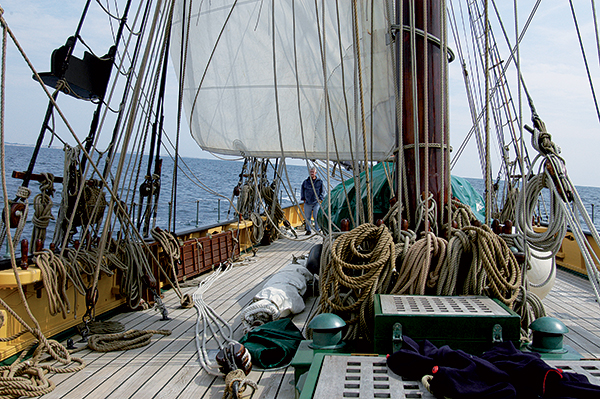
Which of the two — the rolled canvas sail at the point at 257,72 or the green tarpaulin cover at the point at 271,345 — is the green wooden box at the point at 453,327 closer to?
the green tarpaulin cover at the point at 271,345

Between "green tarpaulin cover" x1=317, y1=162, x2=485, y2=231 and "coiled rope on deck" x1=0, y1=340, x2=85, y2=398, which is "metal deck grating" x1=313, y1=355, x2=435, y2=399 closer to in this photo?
"coiled rope on deck" x1=0, y1=340, x2=85, y2=398

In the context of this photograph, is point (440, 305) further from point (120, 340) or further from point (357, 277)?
point (120, 340)

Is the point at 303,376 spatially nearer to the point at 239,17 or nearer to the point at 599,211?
the point at 239,17

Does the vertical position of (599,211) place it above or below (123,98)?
below

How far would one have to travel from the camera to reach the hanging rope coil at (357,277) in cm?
229

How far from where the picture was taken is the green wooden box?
1916 millimetres

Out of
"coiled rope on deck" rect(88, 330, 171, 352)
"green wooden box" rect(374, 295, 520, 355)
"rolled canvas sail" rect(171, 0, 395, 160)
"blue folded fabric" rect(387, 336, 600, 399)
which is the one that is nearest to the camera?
"blue folded fabric" rect(387, 336, 600, 399)

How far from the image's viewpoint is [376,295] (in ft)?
7.55

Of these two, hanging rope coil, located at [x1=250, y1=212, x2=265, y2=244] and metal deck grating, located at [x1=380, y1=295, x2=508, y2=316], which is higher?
metal deck grating, located at [x1=380, y1=295, x2=508, y2=316]

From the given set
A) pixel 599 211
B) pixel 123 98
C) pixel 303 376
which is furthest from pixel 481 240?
pixel 599 211

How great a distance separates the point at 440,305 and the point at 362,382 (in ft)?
2.48

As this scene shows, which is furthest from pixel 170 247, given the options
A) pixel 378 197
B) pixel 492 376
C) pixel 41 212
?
pixel 492 376

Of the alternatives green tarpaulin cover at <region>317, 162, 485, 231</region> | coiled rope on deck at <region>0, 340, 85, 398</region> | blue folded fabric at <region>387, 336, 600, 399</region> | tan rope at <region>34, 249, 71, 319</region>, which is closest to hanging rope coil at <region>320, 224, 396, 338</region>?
blue folded fabric at <region>387, 336, 600, 399</region>

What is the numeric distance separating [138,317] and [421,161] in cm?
260
